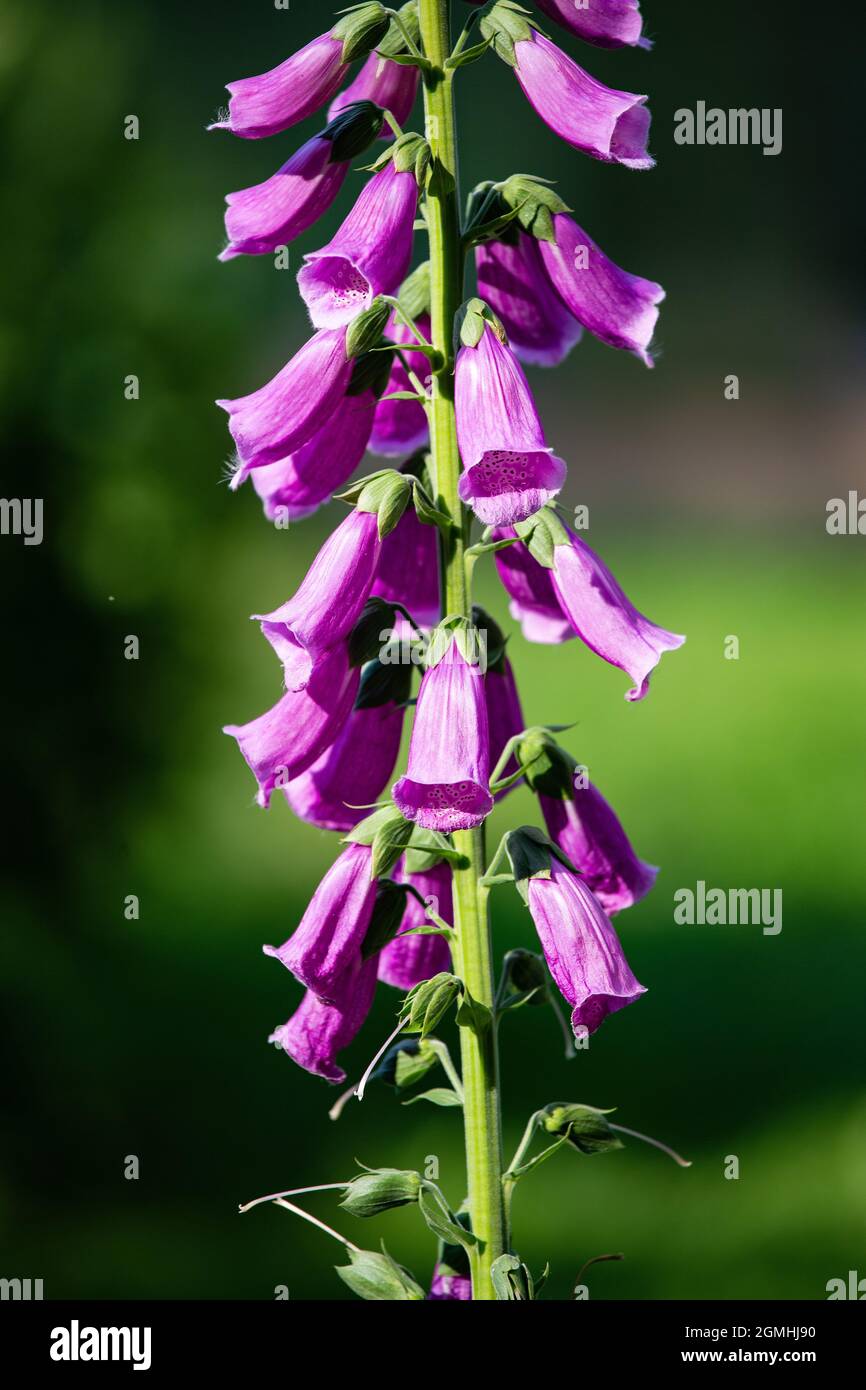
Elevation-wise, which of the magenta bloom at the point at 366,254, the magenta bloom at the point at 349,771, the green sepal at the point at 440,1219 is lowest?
the green sepal at the point at 440,1219

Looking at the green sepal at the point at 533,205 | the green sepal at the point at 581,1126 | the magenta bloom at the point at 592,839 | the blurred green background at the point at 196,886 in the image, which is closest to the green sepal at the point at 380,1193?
the green sepal at the point at 581,1126

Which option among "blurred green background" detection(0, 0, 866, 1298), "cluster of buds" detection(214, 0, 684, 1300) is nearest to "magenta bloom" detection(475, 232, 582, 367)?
"cluster of buds" detection(214, 0, 684, 1300)

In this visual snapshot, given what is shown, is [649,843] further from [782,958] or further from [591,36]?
[591,36]

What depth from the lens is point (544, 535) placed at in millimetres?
982

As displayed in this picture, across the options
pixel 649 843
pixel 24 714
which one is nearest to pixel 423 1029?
pixel 24 714

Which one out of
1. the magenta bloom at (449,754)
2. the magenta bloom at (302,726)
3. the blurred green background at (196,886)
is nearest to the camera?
the magenta bloom at (449,754)

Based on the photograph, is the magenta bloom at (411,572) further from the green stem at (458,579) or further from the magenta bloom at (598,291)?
the magenta bloom at (598,291)

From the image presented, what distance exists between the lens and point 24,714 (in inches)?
101

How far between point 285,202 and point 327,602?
30cm

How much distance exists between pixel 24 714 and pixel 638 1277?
62.8 inches

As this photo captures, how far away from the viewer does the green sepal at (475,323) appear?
36.6 inches

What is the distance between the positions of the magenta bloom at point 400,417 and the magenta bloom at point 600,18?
0.24m

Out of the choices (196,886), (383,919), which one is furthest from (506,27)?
(196,886)

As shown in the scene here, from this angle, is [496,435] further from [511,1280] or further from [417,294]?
[511,1280]
